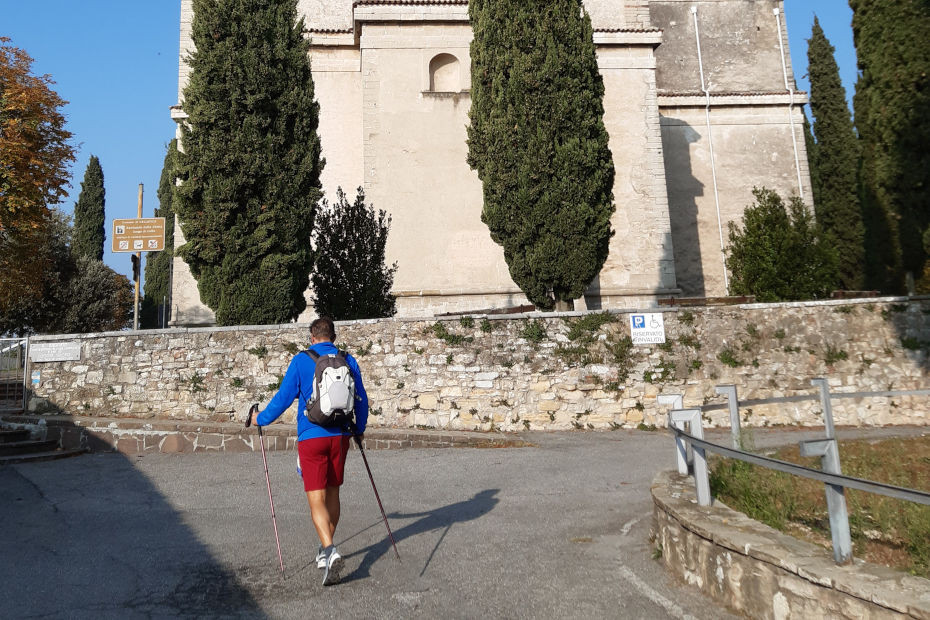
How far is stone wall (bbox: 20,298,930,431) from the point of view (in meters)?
11.4

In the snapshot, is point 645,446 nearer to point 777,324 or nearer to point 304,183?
point 777,324

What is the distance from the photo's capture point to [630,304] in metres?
19.0

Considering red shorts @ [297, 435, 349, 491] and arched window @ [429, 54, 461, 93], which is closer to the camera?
red shorts @ [297, 435, 349, 491]

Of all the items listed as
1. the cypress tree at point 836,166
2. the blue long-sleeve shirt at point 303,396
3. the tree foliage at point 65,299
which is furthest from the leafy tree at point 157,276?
the blue long-sleeve shirt at point 303,396

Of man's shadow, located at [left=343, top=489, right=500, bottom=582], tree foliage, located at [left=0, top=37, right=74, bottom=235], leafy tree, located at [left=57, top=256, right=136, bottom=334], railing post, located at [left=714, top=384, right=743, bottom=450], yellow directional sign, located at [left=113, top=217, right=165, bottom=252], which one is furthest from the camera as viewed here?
leafy tree, located at [left=57, top=256, right=136, bottom=334]

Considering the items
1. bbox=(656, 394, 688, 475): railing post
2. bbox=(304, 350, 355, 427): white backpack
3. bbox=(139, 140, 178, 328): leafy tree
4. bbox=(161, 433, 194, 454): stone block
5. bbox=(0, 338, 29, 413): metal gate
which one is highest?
bbox=(139, 140, 178, 328): leafy tree

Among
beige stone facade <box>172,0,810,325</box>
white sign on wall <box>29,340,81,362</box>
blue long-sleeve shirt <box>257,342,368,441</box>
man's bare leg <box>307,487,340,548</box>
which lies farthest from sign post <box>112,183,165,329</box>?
man's bare leg <box>307,487,340,548</box>

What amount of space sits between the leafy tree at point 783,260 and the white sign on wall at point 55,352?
13.9 meters

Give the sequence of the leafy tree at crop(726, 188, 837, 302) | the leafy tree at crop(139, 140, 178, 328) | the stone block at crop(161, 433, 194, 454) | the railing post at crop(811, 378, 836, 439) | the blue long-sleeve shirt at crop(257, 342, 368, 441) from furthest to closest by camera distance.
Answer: the leafy tree at crop(139, 140, 178, 328) → the leafy tree at crop(726, 188, 837, 302) → the stone block at crop(161, 433, 194, 454) → the railing post at crop(811, 378, 836, 439) → the blue long-sleeve shirt at crop(257, 342, 368, 441)

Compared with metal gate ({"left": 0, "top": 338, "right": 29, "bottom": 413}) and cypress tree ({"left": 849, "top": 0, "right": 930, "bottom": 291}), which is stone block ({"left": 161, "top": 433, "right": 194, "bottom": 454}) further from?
cypress tree ({"left": 849, "top": 0, "right": 930, "bottom": 291})

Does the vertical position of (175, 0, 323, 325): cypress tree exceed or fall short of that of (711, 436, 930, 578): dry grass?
it exceeds it

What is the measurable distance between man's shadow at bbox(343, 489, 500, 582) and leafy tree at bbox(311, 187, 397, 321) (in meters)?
7.67

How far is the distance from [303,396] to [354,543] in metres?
1.40

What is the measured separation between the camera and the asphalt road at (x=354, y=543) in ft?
12.5
